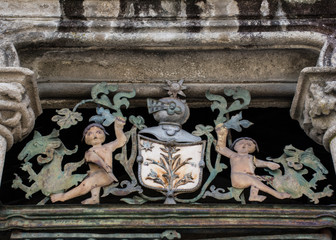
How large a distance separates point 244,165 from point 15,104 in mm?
1066

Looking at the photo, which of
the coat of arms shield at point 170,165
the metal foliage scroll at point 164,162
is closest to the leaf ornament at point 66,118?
the metal foliage scroll at point 164,162

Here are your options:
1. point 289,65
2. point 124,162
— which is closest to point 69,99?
point 124,162

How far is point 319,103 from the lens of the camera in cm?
383

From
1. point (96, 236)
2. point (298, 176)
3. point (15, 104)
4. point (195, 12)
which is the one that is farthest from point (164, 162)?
point (195, 12)

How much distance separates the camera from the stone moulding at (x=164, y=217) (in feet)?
11.5

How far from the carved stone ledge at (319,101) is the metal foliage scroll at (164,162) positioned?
13cm

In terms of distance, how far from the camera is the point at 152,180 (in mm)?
3729

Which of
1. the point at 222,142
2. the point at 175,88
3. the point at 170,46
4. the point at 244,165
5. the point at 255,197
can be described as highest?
the point at 170,46

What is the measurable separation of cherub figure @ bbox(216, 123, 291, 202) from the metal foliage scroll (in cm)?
3

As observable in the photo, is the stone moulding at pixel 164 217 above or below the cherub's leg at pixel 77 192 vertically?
below

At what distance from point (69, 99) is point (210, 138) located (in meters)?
0.83

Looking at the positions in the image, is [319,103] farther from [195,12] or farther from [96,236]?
[96,236]

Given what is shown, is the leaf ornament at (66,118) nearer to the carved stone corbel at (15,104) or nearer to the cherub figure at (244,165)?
the carved stone corbel at (15,104)

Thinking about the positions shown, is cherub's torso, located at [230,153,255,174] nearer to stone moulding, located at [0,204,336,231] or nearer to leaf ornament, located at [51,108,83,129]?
stone moulding, located at [0,204,336,231]
